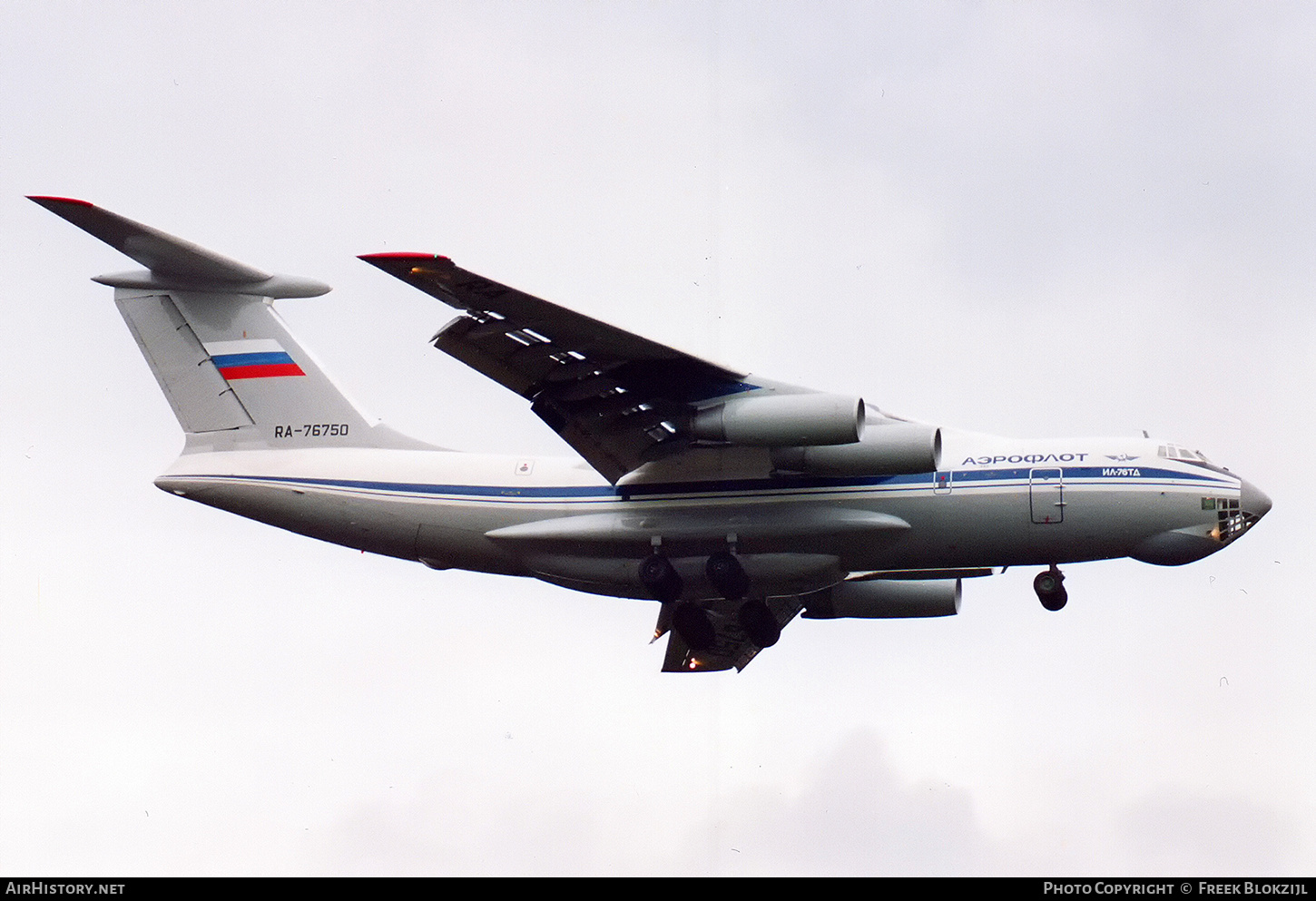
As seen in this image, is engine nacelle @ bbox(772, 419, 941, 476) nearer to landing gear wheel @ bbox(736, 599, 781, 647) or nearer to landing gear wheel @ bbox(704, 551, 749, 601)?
landing gear wheel @ bbox(704, 551, 749, 601)

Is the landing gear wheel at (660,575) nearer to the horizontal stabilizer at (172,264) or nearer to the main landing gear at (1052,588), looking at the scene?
the main landing gear at (1052,588)

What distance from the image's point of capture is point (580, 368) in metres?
12.7

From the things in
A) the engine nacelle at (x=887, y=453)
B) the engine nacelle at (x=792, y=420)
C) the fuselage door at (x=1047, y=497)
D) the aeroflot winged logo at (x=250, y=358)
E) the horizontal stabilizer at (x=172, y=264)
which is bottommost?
the fuselage door at (x=1047, y=497)

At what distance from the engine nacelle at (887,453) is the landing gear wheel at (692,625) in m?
1.82

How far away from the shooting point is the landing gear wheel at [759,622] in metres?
13.8

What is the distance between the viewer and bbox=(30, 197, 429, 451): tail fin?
14039mm

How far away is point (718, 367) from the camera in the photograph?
40.3ft

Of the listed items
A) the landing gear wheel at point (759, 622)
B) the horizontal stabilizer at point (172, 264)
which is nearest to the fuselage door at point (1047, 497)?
the landing gear wheel at point (759, 622)

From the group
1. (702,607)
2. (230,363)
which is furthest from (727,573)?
(230,363)

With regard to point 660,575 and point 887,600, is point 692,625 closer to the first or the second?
point 660,575

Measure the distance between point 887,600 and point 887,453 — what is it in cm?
292

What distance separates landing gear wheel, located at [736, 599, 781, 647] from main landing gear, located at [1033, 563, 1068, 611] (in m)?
2.07
